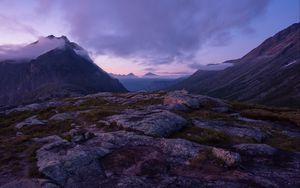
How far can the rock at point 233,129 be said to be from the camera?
42.0 metres

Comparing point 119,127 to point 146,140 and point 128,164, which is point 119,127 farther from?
point 128,164

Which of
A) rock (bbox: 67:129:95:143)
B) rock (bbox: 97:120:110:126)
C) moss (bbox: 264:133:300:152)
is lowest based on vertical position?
moss (bbox: 264:133:300:152)

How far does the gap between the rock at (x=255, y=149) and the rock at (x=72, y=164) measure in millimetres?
13574

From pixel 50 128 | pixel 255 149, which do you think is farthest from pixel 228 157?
pixel 50 128

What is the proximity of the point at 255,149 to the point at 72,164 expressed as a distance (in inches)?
707

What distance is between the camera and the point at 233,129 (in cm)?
4441

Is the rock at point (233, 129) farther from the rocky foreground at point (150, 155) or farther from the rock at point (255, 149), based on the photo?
the rock at point (255, 149)

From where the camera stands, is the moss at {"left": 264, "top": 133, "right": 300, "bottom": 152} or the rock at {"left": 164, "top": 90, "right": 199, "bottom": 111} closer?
the moss at {"left": 264, "top": 133, "right": 300, "bottom": 152}

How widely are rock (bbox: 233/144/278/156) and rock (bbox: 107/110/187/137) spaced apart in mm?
8026

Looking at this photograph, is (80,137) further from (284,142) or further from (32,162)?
(284,142)

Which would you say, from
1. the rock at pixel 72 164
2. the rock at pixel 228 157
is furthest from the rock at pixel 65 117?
the rock at pixel 228 157

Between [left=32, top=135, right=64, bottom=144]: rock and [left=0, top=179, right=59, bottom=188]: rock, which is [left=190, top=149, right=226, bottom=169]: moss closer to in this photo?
[left=0, top=179, right=59, bottom=188]: rock

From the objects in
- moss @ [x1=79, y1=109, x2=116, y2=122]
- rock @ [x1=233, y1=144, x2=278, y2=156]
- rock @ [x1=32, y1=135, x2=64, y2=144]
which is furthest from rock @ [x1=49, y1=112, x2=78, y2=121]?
rock @ [x1=233, y1=144, x2=278, y2=156]

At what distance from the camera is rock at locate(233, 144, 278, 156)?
34.4m
